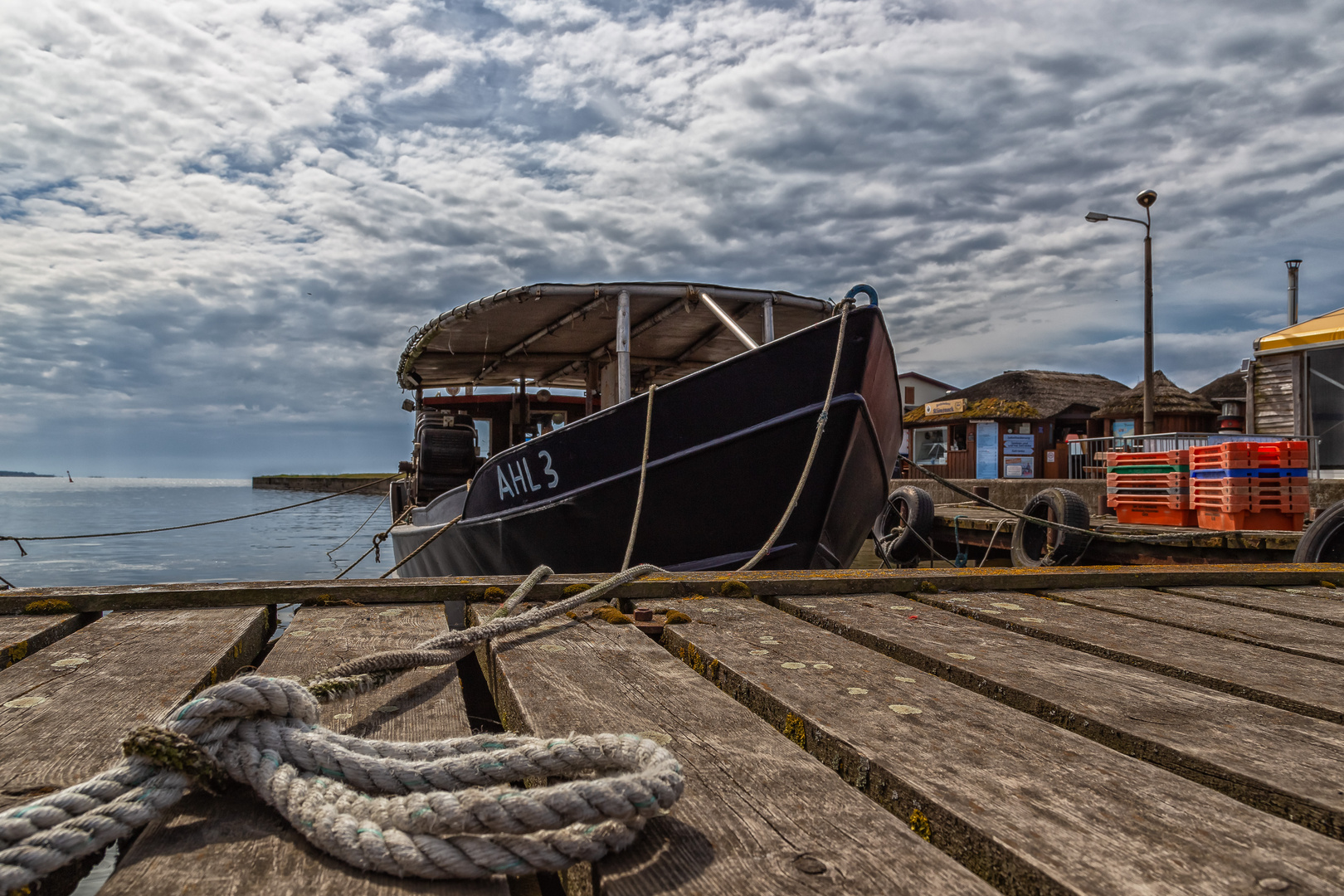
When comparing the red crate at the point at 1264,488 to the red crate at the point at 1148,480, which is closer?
the red crate at the point at 1264,488

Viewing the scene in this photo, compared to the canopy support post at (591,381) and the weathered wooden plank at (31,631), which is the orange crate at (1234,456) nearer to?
the canopy support post at (591,381)

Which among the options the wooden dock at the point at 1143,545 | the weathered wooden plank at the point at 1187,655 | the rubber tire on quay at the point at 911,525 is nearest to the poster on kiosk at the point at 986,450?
the wooden dock at the point at 1143,545

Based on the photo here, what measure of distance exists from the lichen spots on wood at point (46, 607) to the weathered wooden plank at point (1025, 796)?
1.88 m

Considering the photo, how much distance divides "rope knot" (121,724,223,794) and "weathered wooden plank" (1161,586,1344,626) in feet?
8.76

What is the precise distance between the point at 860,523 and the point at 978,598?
3.42 meters

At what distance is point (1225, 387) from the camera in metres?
32.6

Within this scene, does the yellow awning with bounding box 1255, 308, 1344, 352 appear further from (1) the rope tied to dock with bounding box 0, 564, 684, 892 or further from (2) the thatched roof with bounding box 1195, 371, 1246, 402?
(2) the thatched roof with bounding box 1195, 371, 1246, 402

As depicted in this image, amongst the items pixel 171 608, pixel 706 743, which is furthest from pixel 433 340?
pixel 706 743

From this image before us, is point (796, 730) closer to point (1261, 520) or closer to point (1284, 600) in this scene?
point (1284, 600)

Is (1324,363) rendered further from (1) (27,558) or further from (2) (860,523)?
(1) (27,558)

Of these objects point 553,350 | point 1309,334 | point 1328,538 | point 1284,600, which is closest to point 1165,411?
point 1309,334

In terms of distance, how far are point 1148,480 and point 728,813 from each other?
1007 centimetres

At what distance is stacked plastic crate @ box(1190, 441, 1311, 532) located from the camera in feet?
25.0

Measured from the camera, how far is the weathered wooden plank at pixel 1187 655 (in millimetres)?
1406
